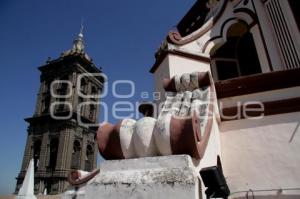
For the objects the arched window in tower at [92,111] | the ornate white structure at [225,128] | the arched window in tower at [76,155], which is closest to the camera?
the ornate white structure at [225,128]

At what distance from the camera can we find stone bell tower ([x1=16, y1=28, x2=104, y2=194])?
4283 centimetres

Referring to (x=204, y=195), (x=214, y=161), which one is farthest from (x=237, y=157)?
(x=204, y=195)

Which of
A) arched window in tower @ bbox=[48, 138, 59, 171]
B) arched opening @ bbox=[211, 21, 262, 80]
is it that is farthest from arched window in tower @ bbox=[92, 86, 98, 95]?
arched opening @ bbox=[211, 21, 262, 80]

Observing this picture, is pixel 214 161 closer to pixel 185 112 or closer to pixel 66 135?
pixel 185 112

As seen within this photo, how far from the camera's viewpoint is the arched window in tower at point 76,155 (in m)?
45.0

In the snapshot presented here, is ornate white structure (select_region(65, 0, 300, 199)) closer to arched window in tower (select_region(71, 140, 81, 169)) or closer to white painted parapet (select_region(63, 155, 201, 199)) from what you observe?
white painted parapet (select_region(63, 155, 201, 199))

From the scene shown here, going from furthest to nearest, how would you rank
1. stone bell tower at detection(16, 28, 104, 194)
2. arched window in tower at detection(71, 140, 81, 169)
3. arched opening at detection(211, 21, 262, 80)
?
arched window in tower at detection(71, 140, 81, 169) → stone bell tower at detection(16, 28, 104, 194) → arched opening at detection(211, 21, 262, 80)

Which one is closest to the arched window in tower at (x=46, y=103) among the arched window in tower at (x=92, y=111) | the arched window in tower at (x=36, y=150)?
the arched window in tower at (x=36, y=150)

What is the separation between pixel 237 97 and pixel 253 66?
12.1 feet

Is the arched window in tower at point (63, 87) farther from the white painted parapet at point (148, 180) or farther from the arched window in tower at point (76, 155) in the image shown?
the white painted parapet at point (148, 180)

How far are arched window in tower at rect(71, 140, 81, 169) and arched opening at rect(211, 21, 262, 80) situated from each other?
43129 mm

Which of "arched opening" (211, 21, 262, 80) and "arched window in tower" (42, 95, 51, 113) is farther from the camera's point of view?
"arched window in tower" (42, 95, 51, 113)

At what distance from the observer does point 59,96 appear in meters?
49.2

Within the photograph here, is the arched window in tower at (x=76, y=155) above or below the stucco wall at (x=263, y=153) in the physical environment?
above
